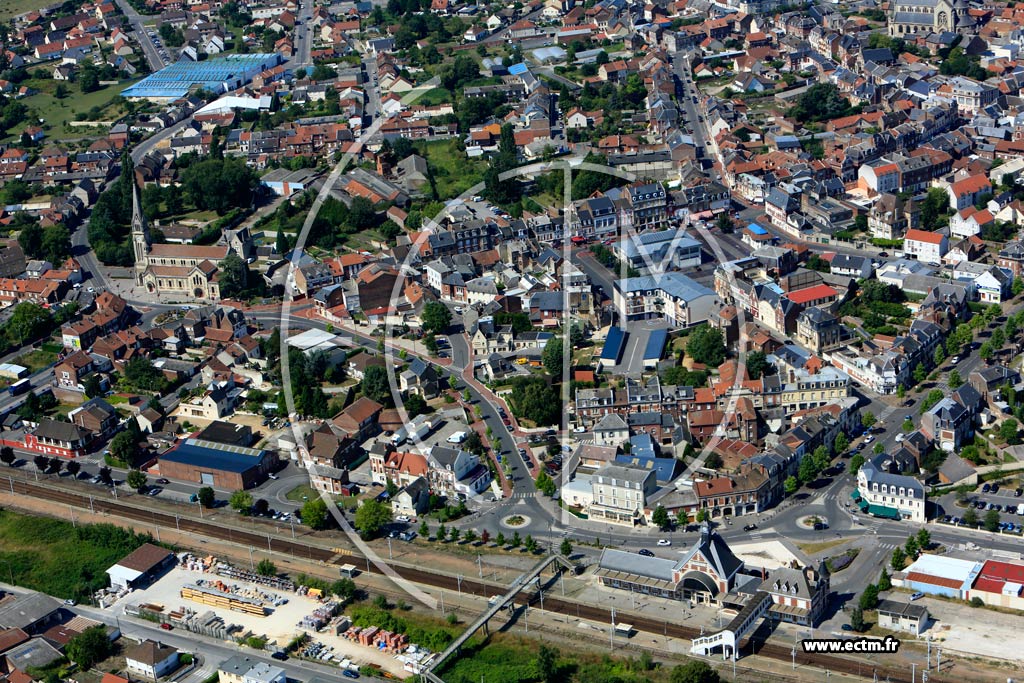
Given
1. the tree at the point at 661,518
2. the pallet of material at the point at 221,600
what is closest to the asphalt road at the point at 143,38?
the pallet of material at the point at 221,600

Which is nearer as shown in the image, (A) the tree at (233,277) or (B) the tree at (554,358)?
(B) the tree at (554,358)

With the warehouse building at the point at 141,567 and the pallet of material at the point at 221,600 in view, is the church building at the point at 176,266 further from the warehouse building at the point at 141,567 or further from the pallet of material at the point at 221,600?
the pallet of material at the point at 221,600

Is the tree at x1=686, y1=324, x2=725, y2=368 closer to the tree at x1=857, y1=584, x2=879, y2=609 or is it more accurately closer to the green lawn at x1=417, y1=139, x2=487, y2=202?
the tree at x1=857, y1=584, x2=879, y2=609

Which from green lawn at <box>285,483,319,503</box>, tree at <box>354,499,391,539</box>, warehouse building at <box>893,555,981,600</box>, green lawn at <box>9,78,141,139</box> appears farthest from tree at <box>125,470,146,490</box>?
green lawn at <box>9,78,141,139</box>

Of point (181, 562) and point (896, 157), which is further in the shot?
point (896, 157)

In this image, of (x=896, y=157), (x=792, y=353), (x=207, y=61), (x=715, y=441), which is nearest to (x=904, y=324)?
(x=792, y=353)

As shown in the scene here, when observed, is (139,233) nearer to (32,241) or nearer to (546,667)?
(32,241)

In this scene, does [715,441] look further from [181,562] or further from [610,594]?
[181,562]

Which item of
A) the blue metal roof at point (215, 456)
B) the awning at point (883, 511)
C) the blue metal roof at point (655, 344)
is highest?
the blue metal roof at point (655, 344)

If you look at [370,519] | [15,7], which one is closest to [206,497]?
[370,519]
